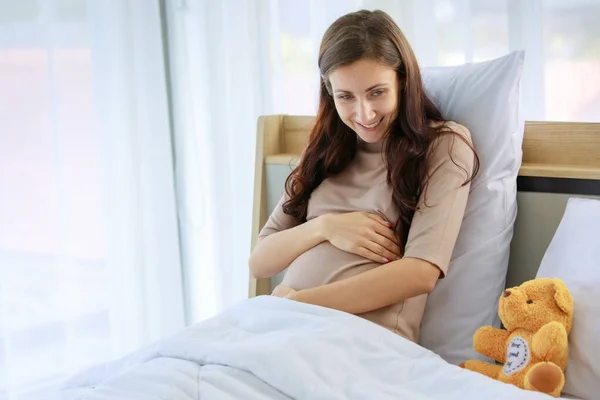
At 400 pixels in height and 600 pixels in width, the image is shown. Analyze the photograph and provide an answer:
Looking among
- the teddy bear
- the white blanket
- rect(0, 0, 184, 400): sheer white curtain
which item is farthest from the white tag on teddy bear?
rect(0, 0, 184, 400): sheer white curtain

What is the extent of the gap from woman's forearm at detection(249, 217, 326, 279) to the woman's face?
223 millimetres

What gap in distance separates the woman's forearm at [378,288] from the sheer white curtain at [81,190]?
120cm

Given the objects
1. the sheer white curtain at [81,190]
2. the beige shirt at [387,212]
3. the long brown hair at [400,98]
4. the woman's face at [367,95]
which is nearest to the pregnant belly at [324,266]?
the beige shirt at [387,212]

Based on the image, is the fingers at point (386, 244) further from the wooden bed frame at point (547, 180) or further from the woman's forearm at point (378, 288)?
the wooden bed frame at point (547, 180)

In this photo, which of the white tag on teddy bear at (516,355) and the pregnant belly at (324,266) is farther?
the pregnant belly at (324,266)

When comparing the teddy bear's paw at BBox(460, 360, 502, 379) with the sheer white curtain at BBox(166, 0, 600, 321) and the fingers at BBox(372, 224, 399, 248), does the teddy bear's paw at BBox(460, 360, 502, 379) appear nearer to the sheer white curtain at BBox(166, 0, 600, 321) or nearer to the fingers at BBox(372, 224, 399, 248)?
the fingers at BBox(372, 224, 399, 248)

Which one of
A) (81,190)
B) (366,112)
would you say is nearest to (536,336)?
(366,112)

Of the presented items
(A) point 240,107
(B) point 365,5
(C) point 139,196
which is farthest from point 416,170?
(C) point 139,196

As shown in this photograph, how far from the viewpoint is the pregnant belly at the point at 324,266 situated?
1.67 m

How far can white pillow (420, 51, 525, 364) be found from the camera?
167cm

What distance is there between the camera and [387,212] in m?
1.67

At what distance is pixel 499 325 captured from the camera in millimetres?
1684

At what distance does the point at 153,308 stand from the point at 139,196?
0.38 meters

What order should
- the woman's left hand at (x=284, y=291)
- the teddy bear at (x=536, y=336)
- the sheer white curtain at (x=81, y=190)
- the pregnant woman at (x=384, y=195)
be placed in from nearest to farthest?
1. the teddy bear at (x=536, y=336)
2. the pregnant woman at (x=384, y=195)
3. the woman's left hand at (x=284, y=291)
4. the sheer white curtain at (x=81, y=190)
